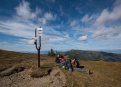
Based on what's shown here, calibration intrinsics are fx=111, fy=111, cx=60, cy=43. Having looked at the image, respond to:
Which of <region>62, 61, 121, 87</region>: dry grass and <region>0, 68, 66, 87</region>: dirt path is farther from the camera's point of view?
<region>62, 61, 121, 87</region>: dry grass

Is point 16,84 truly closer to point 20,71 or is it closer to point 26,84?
point 26,84

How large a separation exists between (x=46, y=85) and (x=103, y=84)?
7069 mm

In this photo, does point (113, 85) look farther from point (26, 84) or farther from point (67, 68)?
point (26, 84)

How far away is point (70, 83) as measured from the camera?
1355 centimetres

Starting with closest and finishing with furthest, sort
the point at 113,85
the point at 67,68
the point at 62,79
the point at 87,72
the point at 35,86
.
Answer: the point at 35,86 → the point at 113,85 → the point at 62,79 → the point at 87,72 → the point at 67,68

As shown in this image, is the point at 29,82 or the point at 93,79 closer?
the point at 29,82

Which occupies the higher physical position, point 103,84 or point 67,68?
point 67,68

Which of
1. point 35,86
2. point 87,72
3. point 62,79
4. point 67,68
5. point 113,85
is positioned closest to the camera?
point 35,86

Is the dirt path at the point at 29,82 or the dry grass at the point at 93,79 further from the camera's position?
the dry grass at the point at 93,79

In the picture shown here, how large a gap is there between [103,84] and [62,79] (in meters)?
5.22

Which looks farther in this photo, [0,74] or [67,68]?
[67,68]

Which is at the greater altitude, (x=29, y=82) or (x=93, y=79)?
(x=29, y=82)

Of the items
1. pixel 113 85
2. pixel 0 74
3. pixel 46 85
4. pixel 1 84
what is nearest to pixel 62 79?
pixel 46 85

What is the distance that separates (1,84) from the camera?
1299 cm
